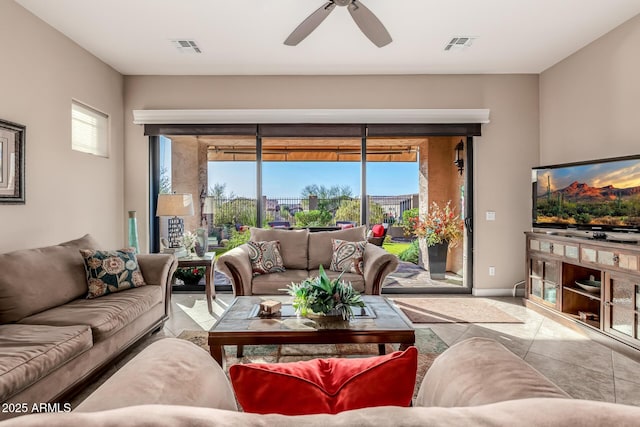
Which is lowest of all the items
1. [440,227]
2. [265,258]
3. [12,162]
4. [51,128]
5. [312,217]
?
[265,258]

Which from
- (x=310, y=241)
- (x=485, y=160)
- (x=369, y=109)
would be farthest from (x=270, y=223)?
(x=485, y=160)

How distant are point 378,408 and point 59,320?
245cm

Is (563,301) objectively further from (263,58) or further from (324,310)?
(263,58)

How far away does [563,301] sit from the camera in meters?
3.63

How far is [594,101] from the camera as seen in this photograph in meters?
3.84

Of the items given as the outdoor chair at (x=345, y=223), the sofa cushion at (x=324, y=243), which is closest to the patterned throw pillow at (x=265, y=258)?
the sofa cushion at (x=324, y=243)

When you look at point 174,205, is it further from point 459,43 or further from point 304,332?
point 459,43

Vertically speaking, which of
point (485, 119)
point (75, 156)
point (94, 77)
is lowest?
point (75, 156)

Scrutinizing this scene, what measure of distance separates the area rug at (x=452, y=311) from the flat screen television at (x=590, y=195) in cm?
113

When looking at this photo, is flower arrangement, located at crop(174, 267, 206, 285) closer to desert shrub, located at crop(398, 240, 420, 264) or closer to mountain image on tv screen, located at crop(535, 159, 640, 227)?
desert shrub, located at crop(398, 240, 420, 264)

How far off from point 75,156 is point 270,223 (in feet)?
7.77

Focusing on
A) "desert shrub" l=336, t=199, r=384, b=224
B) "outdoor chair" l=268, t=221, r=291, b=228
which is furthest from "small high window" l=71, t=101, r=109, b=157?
"desert shrub" l=336, t=199, r=384, b=224

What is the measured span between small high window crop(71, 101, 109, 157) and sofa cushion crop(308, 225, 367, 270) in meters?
2.77

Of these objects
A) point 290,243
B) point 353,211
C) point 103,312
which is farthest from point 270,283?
point 353,211
